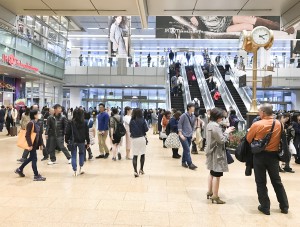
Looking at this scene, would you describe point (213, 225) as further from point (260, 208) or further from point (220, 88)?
point (220, 88)

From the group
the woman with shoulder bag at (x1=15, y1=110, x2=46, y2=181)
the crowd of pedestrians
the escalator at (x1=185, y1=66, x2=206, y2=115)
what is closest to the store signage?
the crowd of pedestrians

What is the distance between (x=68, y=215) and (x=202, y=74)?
2032 cm

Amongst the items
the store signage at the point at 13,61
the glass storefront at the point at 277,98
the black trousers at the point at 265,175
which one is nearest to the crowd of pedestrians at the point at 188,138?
the black trousers at the point at 265,175

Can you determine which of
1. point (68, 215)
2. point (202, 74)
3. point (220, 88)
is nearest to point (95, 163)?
point (68, 215)

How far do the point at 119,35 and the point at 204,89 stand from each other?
23.0ft

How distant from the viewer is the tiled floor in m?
4.44

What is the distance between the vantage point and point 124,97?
34.3m

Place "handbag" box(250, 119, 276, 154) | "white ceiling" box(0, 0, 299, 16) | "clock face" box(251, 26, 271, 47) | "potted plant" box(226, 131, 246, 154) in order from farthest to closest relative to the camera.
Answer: "clock face" box(251, 26, 271, 47)
"potted plant" box(226, 131, 246, 154)
"white ceiling" box(0, 0, 299, 16)
"handbag" box(250, 119, 276, 154)

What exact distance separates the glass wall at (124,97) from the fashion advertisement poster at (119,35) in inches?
443

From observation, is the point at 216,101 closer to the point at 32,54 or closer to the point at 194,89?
the point at 194,89

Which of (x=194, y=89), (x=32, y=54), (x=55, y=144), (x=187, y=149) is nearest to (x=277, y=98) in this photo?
(x=194, y=89)

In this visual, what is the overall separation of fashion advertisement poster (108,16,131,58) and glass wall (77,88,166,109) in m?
11.3

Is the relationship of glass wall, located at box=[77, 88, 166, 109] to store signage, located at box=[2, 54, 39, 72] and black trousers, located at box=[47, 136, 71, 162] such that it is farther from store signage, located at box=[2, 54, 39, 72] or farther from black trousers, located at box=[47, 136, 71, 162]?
black trousers, located at box=[47, 136, 71, 162]

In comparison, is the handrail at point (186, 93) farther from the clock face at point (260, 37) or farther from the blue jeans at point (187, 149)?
the blue jeans at point (187, 149)
